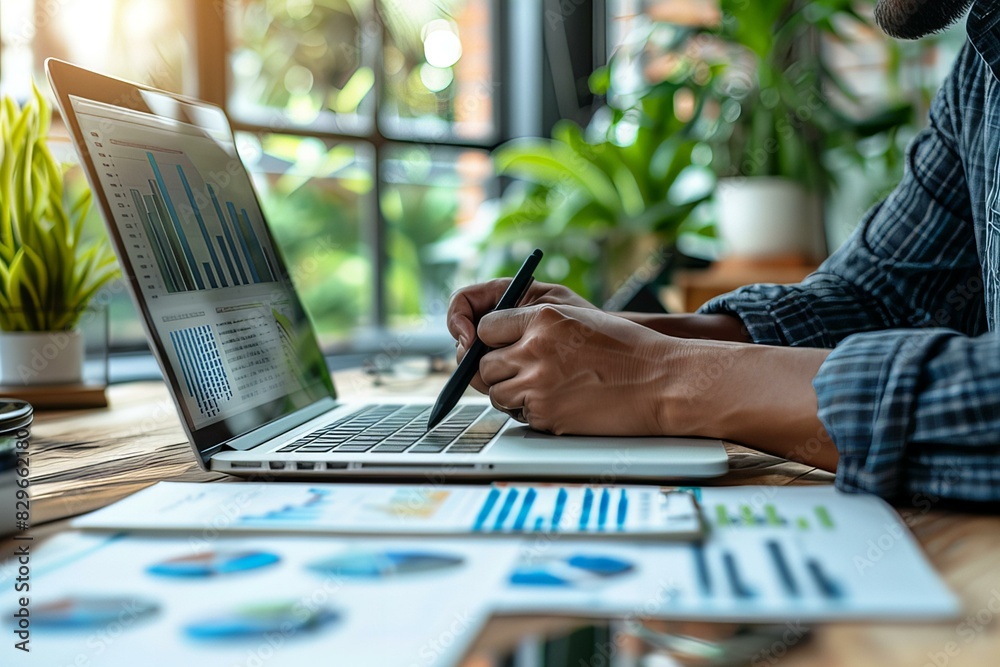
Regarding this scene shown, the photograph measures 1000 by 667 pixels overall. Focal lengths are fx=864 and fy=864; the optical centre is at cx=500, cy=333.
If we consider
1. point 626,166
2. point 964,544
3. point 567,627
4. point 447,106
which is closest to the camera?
point 567,627

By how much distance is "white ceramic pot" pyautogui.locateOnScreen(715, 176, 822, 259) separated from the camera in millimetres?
2002

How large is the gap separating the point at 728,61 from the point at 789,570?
7.06 feet

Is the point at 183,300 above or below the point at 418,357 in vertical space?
above

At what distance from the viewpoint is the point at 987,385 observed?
1.58 ft

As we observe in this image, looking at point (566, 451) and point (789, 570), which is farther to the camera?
point (566, 451)

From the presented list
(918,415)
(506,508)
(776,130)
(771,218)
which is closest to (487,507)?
(506,508)

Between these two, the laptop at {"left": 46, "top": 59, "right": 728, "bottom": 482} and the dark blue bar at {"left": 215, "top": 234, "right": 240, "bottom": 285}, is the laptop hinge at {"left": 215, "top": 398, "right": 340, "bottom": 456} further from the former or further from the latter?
the dark blue bar at {"left": 215, "top": 234, "right": 240, "bottom": 285}

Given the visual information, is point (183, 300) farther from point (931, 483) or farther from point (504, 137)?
point (504, 137)

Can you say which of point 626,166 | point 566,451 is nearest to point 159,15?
point 626,166

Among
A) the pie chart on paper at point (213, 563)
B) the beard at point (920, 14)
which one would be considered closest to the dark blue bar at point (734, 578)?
the pie chart on paper at point (213, 563)

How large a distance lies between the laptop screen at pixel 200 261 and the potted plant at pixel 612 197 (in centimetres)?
134

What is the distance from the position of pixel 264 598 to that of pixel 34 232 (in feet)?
2.46

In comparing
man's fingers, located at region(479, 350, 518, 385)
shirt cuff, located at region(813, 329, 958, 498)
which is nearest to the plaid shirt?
shirt cuff, located at region(813, 329, 958, 498)

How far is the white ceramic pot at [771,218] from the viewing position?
6.57ft
